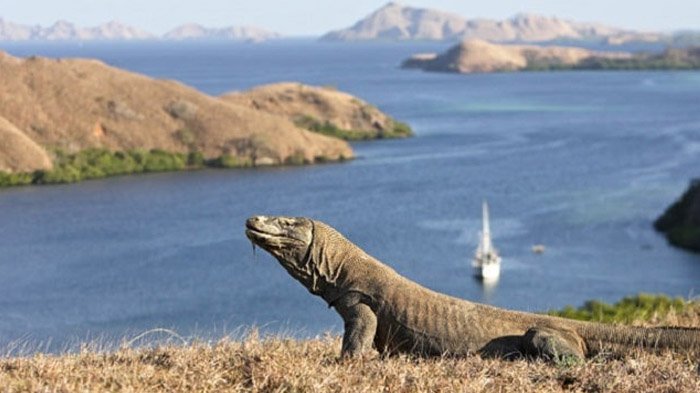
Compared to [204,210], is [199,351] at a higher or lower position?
higher

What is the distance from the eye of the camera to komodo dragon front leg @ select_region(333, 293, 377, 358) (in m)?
8.86

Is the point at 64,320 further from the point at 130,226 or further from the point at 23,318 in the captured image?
the point at 130,226

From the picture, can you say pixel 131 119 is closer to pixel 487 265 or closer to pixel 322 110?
pixel 322 110

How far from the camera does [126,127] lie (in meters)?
102

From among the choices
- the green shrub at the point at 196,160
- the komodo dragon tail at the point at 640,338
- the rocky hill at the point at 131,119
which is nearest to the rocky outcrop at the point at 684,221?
the rocky hill at the point at 131,119

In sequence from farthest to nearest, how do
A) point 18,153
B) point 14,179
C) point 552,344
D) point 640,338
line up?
point 18,153
point 14,179
point 640,338
point 552,344

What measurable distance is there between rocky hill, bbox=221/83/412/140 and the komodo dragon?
105605 millimetres

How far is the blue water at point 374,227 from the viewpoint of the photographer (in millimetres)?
43375

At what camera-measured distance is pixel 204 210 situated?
7038cm

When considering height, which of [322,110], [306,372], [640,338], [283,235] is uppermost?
[283,235]

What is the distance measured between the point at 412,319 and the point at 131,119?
95838mm

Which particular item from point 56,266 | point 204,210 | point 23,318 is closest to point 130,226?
point 204,210

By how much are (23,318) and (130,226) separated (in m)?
24.4

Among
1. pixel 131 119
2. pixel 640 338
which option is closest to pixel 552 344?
pixel 640 338
